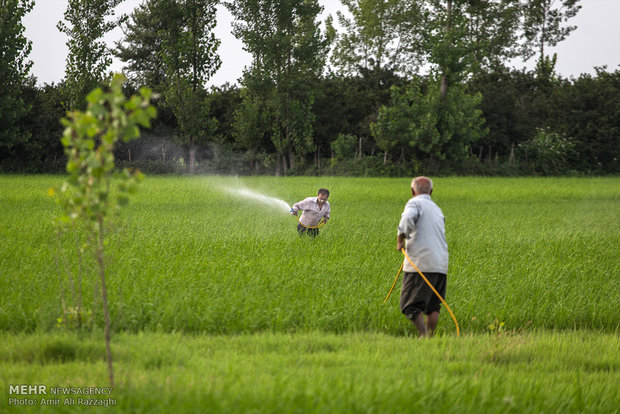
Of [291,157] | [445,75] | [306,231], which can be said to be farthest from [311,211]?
[291,157]

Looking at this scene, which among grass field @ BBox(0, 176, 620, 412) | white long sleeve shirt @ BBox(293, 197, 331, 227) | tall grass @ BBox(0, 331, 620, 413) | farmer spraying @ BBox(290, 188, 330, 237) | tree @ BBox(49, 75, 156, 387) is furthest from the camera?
→ white long sleeve shirt @ BBox(293, 197, 331, 227)

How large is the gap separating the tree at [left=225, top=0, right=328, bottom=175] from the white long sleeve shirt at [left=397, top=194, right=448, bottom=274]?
32.8 metres

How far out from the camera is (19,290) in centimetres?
611

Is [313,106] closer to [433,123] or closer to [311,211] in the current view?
[433,123]

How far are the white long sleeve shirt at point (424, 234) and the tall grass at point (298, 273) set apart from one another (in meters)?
0.87

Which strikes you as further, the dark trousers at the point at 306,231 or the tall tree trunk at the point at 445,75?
the tall tree trunk at the point at 445,75

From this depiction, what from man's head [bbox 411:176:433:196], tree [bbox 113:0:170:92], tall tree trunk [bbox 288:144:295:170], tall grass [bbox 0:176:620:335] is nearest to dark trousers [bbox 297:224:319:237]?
tall grass [bbox 0:176:620:335]

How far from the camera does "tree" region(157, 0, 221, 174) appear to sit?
Result: 3597 centimetres

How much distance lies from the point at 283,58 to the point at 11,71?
1654 centimetres

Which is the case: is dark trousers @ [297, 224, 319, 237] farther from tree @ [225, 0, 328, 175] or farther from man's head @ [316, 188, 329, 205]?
tree @ [225, 0, 328, 175]

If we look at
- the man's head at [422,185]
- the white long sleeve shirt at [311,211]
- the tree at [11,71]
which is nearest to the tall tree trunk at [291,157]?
the tree at [11,71]

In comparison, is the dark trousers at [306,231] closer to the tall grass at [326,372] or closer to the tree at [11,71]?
the tall grass at [326,372]

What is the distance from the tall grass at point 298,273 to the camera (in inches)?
226

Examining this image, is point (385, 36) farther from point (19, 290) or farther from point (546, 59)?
point (19, 290)
